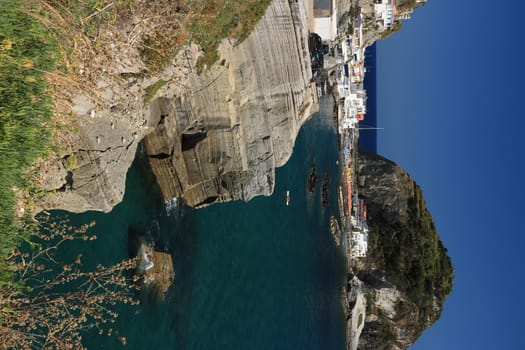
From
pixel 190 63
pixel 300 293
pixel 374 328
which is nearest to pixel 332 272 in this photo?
pixel 300 293

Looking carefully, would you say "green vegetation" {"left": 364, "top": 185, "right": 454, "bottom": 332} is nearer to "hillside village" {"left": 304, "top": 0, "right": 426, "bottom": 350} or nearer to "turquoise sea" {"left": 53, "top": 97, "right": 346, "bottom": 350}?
"hillside village" {"left": 304, "top": 0, "right": 426, "bottom": 350}

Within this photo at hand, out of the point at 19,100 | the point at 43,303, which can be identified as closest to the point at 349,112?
the point at 43,303

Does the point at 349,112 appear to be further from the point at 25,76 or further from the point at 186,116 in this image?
the point at 25,76

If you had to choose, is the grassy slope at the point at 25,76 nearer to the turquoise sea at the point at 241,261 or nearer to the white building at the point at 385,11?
the turquoise sea at the point at 241,261

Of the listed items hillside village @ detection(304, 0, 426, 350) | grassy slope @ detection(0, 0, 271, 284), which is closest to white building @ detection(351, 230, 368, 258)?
hillside village @ detection(304, 0, 426, 350)

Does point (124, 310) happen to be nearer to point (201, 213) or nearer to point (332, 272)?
point (201, 213)

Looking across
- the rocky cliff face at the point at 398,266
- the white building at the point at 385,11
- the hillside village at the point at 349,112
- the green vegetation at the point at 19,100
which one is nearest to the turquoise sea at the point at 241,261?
the hillside village at the point at 349,112
